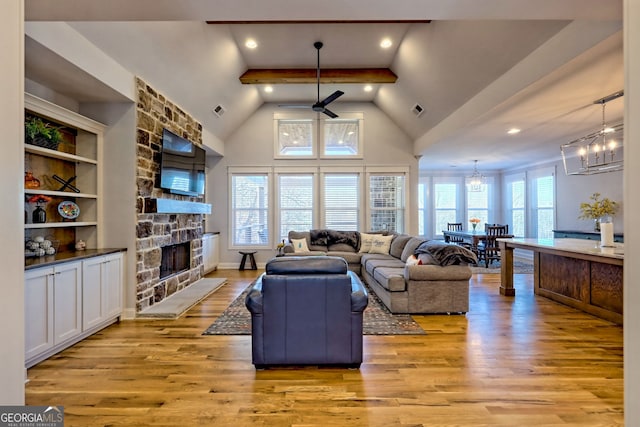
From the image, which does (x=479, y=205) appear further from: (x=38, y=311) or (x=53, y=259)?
(x=38, y=311)

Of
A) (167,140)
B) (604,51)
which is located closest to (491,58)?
(604,51)

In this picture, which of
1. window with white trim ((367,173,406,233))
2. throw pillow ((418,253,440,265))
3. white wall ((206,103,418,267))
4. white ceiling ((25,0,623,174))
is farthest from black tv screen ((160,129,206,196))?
window with white trim ((367,173,406,233))

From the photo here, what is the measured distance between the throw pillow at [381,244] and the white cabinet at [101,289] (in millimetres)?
4391

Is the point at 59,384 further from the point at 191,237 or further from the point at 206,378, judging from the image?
the point at 191,237

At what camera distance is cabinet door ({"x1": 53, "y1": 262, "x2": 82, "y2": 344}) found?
293cm

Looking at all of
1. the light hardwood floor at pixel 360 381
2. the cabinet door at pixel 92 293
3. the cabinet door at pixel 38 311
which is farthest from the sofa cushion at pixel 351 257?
the cabinet door at pixel 38 311

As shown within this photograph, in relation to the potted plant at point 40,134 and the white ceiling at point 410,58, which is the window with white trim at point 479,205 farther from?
the potted plant at point 40,134

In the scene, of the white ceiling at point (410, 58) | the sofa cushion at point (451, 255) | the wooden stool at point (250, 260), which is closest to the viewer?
the white ceiling at point (410, 58)

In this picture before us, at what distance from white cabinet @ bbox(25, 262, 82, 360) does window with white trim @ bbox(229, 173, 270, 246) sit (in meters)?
4.65

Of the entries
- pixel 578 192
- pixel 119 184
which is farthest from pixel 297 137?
pixel 578 192

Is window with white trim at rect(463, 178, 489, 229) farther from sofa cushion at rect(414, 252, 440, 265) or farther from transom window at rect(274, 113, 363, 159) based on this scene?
sofa cushion at rect(414, 252, 440, 265)

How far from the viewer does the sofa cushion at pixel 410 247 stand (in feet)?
17.3

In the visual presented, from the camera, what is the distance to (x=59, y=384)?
8.13ft

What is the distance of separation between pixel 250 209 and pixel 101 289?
14.6 feet
